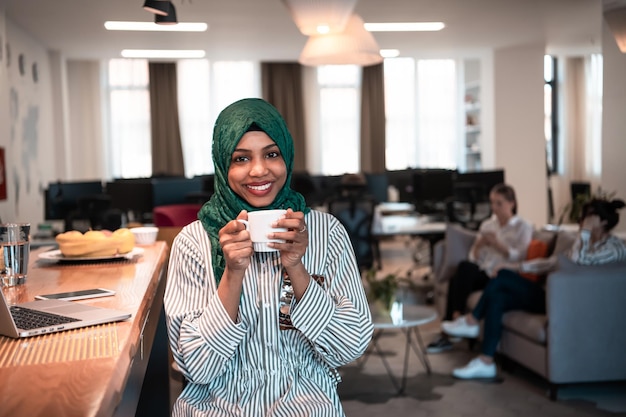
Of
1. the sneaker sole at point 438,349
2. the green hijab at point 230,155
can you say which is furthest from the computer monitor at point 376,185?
the green hijab at point 230,155

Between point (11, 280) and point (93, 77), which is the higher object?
point (93, 77)

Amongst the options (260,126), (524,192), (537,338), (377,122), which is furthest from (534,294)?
(377,122)

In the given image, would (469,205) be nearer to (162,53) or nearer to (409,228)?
(409,228)

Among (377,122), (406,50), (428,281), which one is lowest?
(428,281)

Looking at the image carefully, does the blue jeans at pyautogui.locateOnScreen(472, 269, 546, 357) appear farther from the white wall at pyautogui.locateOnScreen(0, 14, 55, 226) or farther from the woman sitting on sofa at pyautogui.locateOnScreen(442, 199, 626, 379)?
the white wall at pyautogui.locateOnScreen(0, 14, 55, 226)

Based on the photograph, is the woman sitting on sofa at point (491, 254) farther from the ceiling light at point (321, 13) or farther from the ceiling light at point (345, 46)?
the ceiling light at point (321, 13)

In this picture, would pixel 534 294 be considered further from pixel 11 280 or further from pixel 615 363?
pixel 11 280

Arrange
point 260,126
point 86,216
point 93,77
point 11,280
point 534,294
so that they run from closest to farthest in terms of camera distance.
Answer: point 260,126
point 11,280
point 534,294
point 86,216
point 93,77

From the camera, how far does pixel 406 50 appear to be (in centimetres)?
1110

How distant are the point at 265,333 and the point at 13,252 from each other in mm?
740

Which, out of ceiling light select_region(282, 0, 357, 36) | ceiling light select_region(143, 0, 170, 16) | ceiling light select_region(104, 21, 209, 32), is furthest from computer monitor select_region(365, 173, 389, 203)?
ceiling light select_region(143, 0, 170, 16)

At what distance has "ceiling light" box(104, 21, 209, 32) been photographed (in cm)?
860

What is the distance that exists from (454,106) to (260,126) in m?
12.8

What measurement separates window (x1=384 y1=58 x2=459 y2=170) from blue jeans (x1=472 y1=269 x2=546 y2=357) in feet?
30.7
